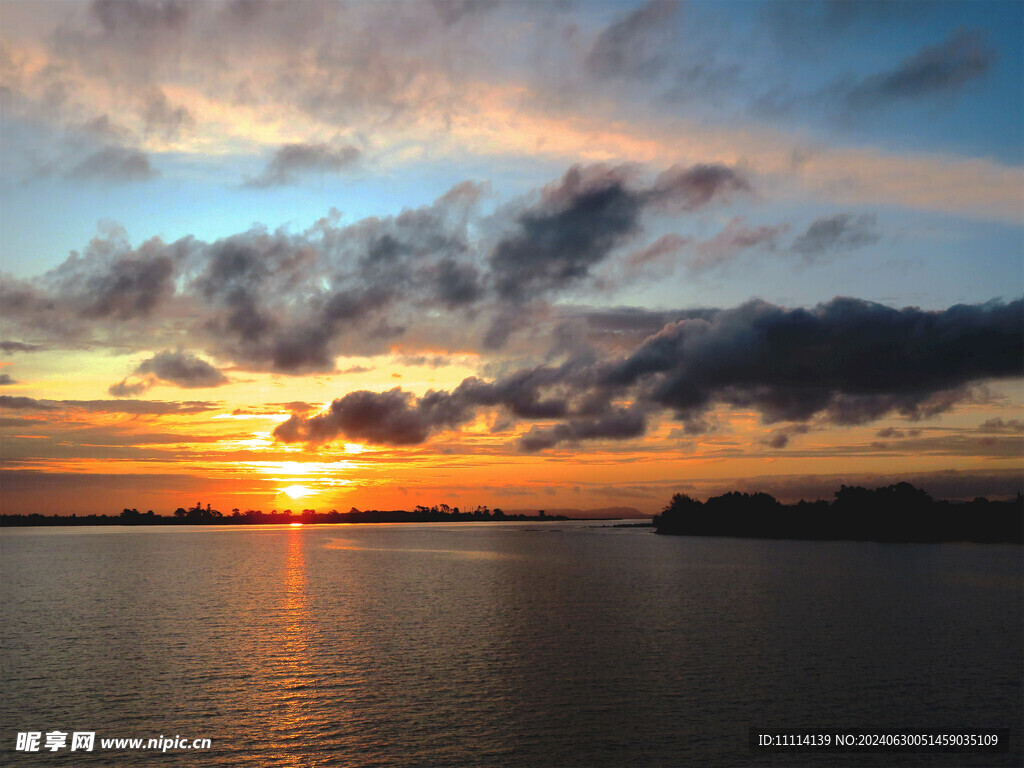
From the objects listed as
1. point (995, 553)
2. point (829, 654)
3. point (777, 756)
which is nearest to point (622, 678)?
point (777, 756)

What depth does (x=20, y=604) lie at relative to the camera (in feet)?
272

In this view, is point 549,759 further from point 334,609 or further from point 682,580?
point 682,580

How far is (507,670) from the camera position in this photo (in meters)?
48.8

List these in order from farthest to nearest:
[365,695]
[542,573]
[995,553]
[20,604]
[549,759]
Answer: [995,553] → [542,573] → [20,604] → [365,695] → [549,759]

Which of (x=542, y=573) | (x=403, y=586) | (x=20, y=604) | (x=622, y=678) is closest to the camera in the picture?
(x=622, y=678)

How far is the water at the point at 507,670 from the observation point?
35094 mm

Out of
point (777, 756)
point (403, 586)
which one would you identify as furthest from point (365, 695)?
point (403, 586)

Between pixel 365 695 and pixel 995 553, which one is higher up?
pixel 365 695

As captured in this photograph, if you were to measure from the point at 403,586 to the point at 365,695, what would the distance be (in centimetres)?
6032

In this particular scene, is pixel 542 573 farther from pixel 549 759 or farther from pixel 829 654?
pixel 549 759

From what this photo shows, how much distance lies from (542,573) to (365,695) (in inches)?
3221

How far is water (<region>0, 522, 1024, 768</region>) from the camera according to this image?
3509cm

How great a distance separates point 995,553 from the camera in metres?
171

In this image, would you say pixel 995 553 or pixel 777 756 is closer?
pixel 777 756
